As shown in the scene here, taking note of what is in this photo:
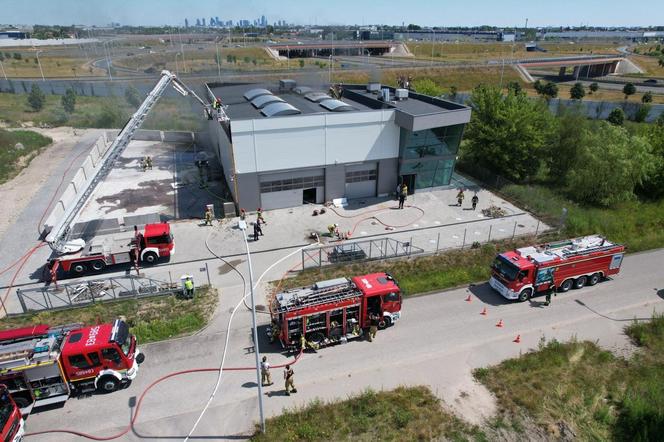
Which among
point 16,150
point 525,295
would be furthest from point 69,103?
point 525,295

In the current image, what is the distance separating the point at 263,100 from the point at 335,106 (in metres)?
6.43

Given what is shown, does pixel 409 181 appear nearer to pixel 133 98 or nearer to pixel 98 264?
pixel 98 264

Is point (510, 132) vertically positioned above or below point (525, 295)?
above

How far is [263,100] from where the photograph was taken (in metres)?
34.3

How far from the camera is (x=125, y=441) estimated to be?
44.7 feet

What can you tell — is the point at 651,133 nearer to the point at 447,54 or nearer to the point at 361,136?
the point at 361,136

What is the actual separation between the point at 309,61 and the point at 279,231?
77.9 metres

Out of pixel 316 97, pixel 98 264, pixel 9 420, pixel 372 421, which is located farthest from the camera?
pixel 316 97

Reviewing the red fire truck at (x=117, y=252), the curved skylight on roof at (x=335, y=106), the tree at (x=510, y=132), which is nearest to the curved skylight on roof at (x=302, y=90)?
the curved skylight on roof at (x=335, y=106)

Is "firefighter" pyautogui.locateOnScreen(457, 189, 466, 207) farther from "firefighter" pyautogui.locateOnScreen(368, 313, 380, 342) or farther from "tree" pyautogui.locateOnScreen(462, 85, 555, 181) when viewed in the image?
"firefighter" pyautogui.locateOnScreen(368, 313, 380, 342)

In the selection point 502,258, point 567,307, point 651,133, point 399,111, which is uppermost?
point 399,111

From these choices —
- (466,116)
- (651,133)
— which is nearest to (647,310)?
(466,116)

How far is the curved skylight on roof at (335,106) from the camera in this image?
31.5m

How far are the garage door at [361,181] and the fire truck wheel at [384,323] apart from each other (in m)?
14.8
